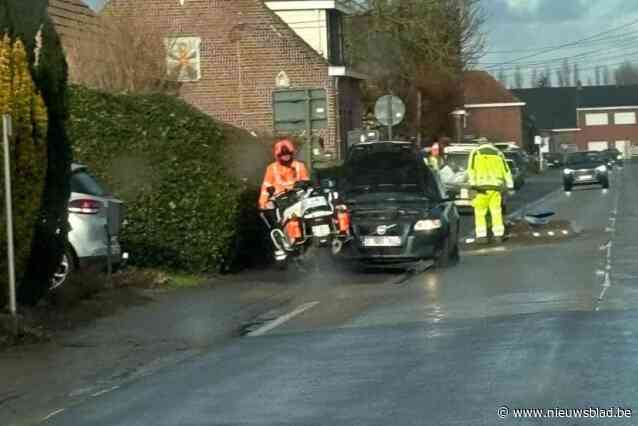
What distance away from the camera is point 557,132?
159250mm

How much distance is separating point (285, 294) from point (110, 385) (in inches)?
266

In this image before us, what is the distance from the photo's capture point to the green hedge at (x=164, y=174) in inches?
764

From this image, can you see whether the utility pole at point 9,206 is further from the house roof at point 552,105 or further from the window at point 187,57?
the house roof at point 552,105

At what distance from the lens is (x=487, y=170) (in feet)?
85.0

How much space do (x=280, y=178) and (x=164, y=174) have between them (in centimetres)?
193

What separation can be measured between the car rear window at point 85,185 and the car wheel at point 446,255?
5043 mm

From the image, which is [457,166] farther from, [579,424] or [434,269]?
[579,424]

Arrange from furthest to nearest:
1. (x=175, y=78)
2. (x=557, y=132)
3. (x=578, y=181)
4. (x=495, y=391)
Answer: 1. (x=557, y=132)
2. (x=578, y=181)
3. (x=175, y=78)
4. (x=495, y=391)

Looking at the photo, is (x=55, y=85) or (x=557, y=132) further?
(x=557, y=132)

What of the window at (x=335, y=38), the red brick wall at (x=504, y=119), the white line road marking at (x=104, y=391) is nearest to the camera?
the white line road marking at (x=104, y=391)

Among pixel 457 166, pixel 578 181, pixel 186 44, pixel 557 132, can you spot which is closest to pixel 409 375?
pixel 457 166

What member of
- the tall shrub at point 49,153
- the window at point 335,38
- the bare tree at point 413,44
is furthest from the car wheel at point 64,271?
the bare tree at point 413,44

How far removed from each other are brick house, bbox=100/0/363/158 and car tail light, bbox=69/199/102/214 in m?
30.2

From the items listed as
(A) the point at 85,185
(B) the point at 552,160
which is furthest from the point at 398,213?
(B) the point at 552,160
